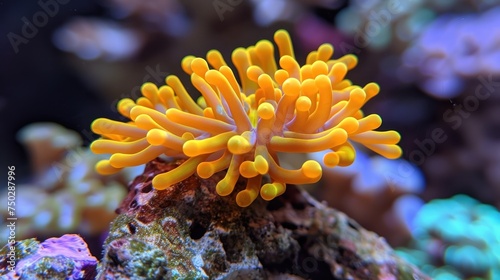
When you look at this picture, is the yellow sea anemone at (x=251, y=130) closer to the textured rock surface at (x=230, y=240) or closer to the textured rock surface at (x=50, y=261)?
the textured rock surface at (x=230, y=240)

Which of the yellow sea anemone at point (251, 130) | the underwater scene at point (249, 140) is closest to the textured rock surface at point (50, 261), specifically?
the underwater scene at point (249, 140)

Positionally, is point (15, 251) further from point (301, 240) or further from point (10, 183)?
point (10, 183)

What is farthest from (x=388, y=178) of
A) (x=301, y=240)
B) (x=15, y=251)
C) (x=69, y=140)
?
(x=15, y=251)

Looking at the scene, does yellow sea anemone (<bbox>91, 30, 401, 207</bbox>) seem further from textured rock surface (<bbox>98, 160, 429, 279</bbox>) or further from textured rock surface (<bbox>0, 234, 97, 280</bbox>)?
textured rock surface (<bbox>0, 234, 97, 280</bbox>)

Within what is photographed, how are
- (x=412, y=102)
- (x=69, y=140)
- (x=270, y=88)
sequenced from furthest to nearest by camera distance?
(x=412, y=102), (x=69, y=140), (x=270, y=88)

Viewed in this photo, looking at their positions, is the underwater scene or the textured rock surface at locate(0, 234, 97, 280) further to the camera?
the underwater scene

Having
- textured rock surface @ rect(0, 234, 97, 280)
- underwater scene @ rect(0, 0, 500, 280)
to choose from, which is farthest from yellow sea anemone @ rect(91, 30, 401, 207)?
textured rock surface @ rect(0, 234, 97, 280)
